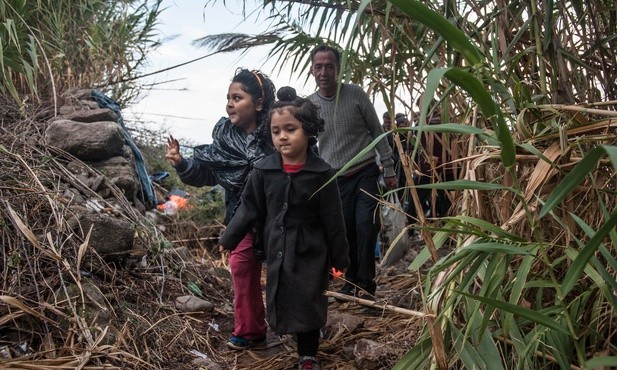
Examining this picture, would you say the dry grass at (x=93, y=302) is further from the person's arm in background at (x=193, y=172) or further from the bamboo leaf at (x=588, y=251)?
the bamboo leaf at (x=588, y=251)

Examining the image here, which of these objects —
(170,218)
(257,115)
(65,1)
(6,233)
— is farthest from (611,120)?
(170,218)

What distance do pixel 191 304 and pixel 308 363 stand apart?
100cm

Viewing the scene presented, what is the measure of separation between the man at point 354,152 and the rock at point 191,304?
88 cm

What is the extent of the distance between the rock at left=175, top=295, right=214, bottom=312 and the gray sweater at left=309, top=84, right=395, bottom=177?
3.79ft

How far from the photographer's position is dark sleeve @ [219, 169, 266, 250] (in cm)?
328

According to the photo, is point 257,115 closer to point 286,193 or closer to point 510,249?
point 286,193

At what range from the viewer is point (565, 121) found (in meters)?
2.01

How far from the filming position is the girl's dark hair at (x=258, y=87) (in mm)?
3680

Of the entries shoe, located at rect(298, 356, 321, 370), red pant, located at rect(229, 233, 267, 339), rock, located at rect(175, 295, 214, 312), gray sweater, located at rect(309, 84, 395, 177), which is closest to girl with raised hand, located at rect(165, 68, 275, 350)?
red pant, located at rect(229, 233, 267, 339)

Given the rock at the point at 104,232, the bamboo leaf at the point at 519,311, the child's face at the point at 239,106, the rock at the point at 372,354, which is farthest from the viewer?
the child's face at the point at 239,106

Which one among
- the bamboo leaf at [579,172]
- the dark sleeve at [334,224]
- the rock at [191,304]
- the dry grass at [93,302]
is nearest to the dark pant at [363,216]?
the dry grass at [93,302]

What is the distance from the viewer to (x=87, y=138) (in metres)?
4.74

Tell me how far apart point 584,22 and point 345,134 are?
2.00 metres

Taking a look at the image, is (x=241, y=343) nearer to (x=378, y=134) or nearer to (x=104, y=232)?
(x=104, y=232)
